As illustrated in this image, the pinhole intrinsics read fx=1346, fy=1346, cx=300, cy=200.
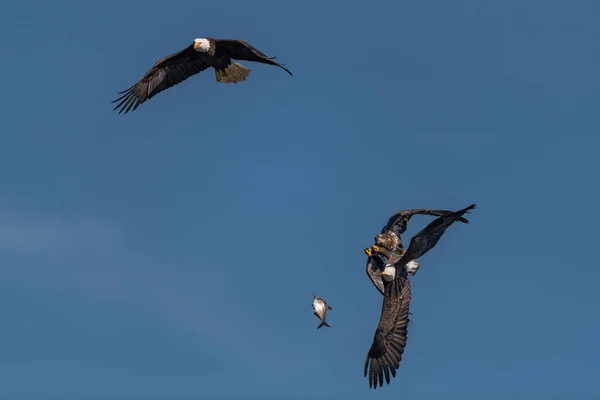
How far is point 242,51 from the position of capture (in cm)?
3559

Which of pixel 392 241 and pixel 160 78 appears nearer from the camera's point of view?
pixel 392 241

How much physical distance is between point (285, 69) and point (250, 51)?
2447mm

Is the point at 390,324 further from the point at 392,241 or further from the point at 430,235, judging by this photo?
the point at 430,235

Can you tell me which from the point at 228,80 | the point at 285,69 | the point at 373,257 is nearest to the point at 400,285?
the point at 373,257

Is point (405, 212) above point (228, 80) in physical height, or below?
below

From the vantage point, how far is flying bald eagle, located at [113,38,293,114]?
118 feet

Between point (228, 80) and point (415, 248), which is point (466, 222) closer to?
point (415, 248)

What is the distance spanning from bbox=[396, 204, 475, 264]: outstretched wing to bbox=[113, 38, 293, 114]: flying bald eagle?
8183 millimetres

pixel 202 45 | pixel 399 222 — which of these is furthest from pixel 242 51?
pixel 399 222

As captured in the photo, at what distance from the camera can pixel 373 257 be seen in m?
32.5

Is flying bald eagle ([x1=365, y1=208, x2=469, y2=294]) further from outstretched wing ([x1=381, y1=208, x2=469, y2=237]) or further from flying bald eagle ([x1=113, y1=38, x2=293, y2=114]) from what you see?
flying bald eagle ([x1=113, y1=38, x2=293, y2=114])

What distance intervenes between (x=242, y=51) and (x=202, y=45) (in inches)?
44.9

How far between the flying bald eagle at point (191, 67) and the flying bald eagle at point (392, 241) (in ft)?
20.0

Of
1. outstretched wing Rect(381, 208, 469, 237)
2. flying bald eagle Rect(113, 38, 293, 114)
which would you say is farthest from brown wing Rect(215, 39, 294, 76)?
outstretched wing Rect(381, 208, 469, 237)
